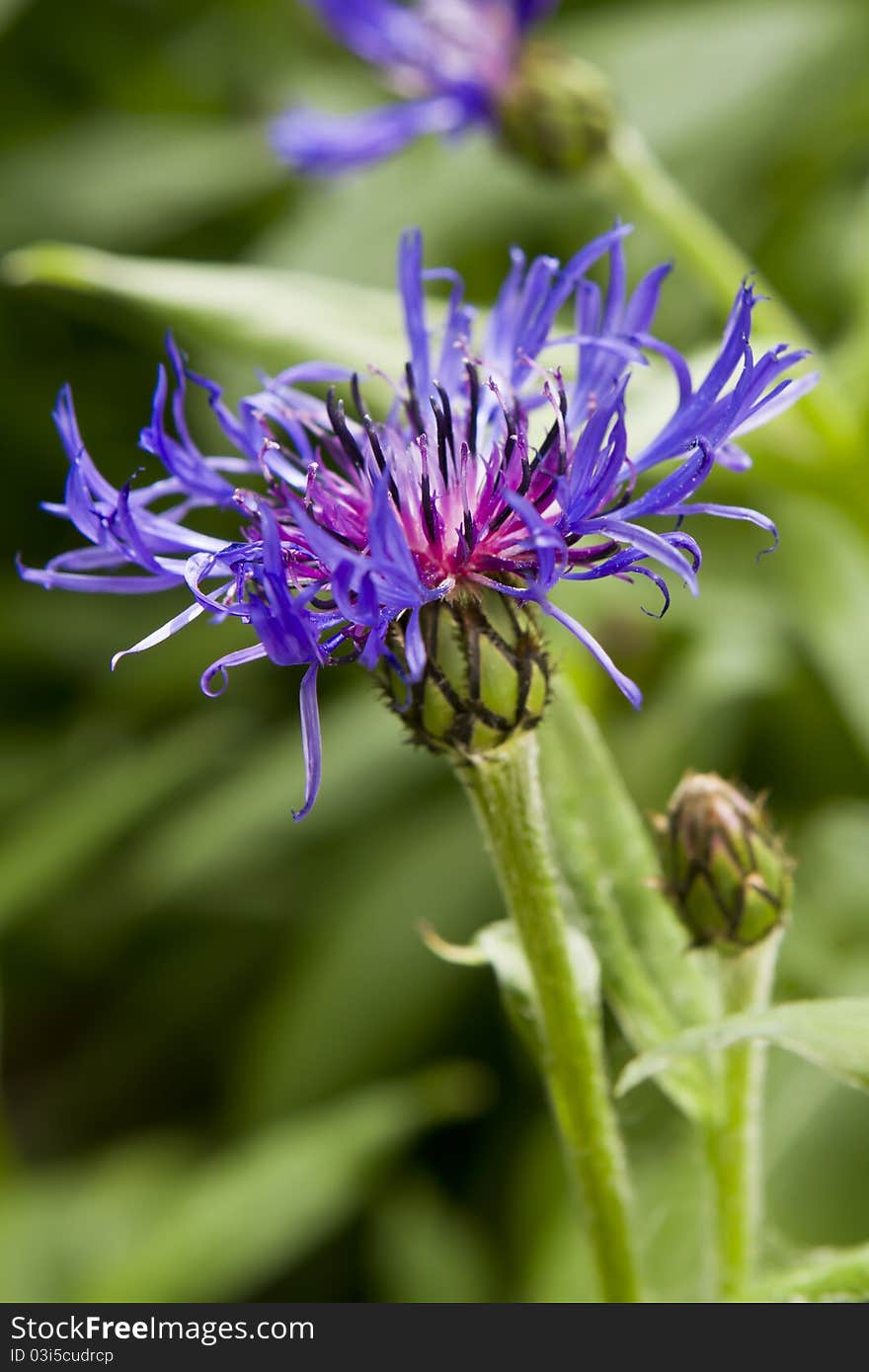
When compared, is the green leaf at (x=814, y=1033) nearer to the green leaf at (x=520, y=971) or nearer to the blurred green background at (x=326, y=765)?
the green leaf at (x=520, y=971)

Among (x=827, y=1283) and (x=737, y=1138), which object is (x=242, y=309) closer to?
(x=737, y=1138)

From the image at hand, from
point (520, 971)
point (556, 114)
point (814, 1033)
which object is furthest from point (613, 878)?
point (556, 114)

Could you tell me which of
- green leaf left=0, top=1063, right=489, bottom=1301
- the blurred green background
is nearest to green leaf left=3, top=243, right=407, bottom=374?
the blurred green background

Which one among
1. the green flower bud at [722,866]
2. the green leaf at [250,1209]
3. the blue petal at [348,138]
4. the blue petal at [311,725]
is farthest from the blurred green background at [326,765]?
the blue petal at [311,725]

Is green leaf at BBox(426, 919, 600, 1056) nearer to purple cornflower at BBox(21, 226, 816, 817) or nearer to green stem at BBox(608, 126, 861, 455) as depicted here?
purple cornflower at BBox(21, 226, 816, 817)

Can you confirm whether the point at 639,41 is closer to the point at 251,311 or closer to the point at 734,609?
the point at 734,609

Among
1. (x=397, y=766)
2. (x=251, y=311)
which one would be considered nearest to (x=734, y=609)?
(x=397, y=766)
